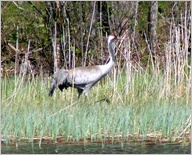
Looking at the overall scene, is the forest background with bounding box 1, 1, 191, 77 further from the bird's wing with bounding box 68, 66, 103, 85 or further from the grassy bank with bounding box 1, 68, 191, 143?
the grassy bank with bounding box 1, 68, 191, 143

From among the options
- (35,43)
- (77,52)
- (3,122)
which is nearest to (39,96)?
(3,122)

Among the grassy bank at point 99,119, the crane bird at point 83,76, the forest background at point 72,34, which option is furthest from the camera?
the forest background at point 72,34

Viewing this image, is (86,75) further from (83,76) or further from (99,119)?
(99,119)

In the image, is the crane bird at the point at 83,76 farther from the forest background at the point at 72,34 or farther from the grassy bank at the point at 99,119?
the forest background at the point at 72,34

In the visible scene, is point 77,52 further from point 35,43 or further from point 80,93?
point 80,93

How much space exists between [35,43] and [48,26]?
662 millimetres

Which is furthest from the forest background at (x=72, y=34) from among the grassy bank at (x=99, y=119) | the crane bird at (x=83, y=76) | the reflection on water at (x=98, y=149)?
the reflection on water at (x=98, y=149)

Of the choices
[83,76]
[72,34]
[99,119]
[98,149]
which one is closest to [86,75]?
[83,76]

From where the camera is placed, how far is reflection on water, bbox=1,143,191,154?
594 cm

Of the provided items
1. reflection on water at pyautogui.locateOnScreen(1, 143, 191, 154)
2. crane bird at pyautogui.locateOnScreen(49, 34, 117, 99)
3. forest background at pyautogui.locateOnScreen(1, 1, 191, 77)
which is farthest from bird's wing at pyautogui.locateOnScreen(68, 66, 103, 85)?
reflection on water at pyautogui.locateOnScreen(1, 143, 191, 154)

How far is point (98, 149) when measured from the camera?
19.8 ft

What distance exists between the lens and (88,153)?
231 inches

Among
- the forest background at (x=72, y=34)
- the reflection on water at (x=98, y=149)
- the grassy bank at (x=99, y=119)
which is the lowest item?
the reflection on water at (x=98, y=149)

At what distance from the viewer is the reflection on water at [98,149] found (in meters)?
5.94
